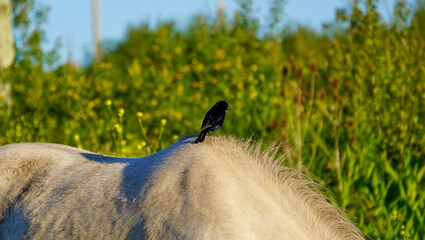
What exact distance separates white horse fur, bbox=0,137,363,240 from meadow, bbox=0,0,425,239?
37cm

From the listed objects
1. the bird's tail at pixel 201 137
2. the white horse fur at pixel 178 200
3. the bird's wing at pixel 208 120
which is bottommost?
the white horse fur at pixel 178 200

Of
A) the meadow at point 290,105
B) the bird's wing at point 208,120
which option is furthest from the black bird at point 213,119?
the meadow at point 290,105

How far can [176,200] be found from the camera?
2.46 meters

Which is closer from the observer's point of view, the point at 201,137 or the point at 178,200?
the point at 178,200

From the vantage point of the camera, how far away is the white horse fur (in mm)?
2371

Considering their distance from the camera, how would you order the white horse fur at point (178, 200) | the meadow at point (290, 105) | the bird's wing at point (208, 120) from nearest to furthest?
the white horse fur at point (178, 200) → the bird's wing at point (208, 120) → the meadow at point (290, 105)

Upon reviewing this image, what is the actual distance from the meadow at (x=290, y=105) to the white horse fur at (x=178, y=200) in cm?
37

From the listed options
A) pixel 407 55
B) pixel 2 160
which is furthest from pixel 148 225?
pixel 407 55

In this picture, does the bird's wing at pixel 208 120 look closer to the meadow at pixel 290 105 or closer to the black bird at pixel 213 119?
the black bird at pixel 213 119

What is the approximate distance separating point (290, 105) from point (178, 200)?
4.11 metres

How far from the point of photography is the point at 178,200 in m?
2.46

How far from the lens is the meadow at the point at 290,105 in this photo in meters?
4.59

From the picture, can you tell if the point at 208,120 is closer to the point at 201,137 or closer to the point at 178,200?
the point at 201,137

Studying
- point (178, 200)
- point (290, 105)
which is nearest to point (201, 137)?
point (178, 200)
